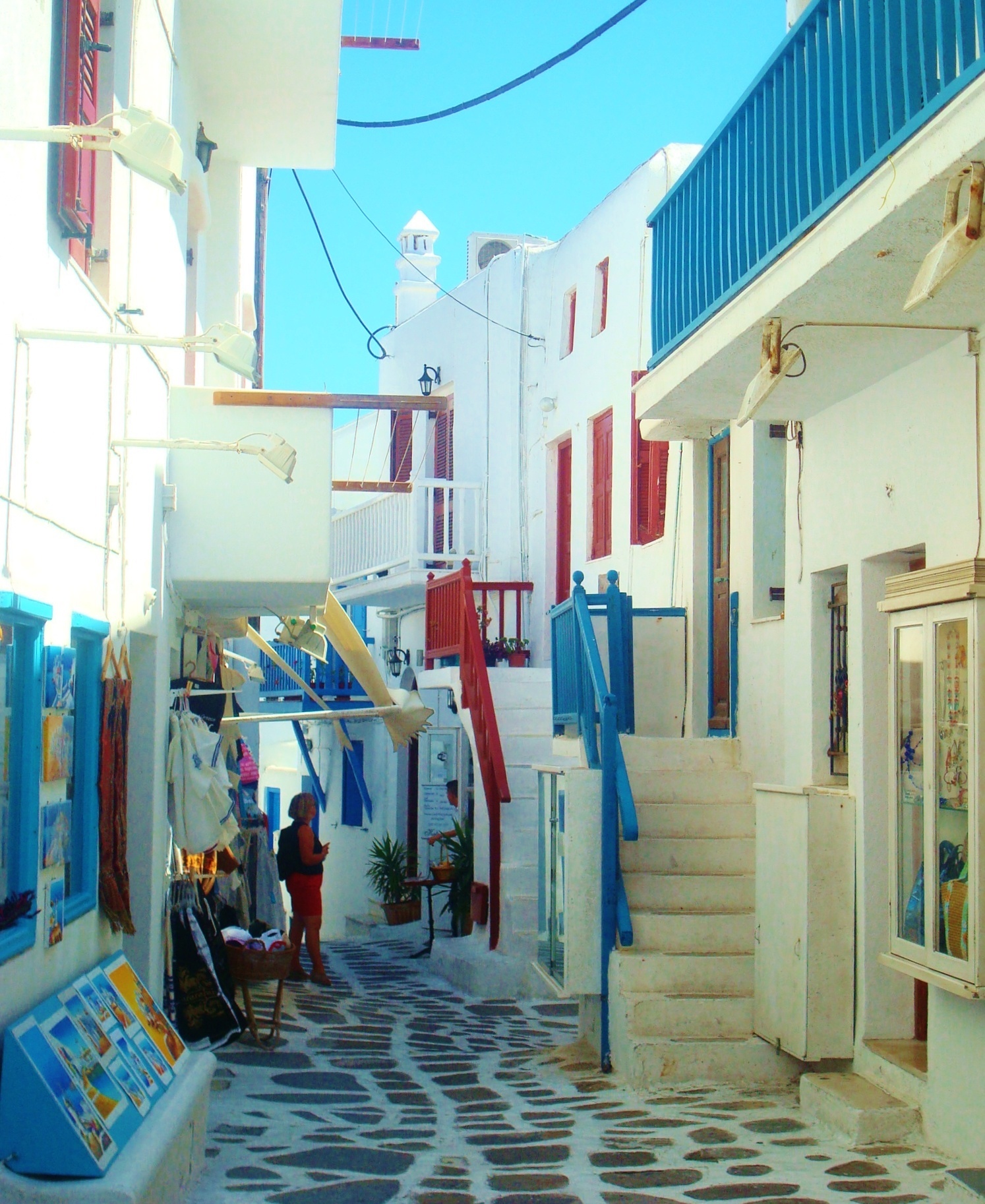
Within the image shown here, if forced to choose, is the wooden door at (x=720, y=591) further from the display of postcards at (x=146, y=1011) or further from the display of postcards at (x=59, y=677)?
the display of postcards at (x=59, y=677)

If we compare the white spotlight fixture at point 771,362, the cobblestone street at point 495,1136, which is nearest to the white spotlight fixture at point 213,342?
the white spotlight fixture at point 771,362

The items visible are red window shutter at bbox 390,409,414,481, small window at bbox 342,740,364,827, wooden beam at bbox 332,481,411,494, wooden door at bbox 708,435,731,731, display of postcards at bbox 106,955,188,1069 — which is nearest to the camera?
Answer: display of postcards at bbox 106,955,188,1069

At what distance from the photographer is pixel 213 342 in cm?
613

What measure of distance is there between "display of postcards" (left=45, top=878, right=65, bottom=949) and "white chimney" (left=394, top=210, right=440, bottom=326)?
1755cm

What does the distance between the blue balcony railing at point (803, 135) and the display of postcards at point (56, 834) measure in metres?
4.28

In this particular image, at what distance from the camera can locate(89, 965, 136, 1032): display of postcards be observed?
6066 mm

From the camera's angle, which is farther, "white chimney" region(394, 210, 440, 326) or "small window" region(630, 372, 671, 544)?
"white chimney" region(394, 210, 440, 326)

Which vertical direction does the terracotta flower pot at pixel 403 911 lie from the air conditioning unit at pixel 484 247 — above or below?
below

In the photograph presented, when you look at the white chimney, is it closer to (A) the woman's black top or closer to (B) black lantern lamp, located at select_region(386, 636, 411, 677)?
(B) black lantern lamp, located at select_region(386, 636, 411, 677)

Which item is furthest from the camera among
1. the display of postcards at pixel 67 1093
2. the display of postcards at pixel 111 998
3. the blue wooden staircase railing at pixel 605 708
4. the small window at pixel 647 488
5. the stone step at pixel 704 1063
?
the small window at pixel 647 488

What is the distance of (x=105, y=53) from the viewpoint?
695cm

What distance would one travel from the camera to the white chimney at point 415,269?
75.6ft

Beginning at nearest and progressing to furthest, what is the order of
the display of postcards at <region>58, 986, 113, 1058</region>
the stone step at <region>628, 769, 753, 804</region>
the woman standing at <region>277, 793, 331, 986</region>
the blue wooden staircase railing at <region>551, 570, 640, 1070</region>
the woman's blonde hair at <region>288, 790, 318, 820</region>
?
1. the display of postcards at <region>58, 986, 113, 1058</region>
2. the blue wooden staircase railing at <region>551, 570, 640, 1070</region>
3. the stone step at <region>628, 769, 753, 804</region>
4. the woman standing at <region>277, 793, 331, 986</region>
5. the woman's blonde hair at <region>288, 790, 318, 820</region>

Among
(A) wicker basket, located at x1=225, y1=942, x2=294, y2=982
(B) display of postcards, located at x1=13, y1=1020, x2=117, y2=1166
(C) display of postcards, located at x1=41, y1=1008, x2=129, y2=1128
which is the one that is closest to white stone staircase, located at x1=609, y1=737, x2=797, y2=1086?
(A) wicker basket, located at x1=225, y1=942, x2=294, y2=982
